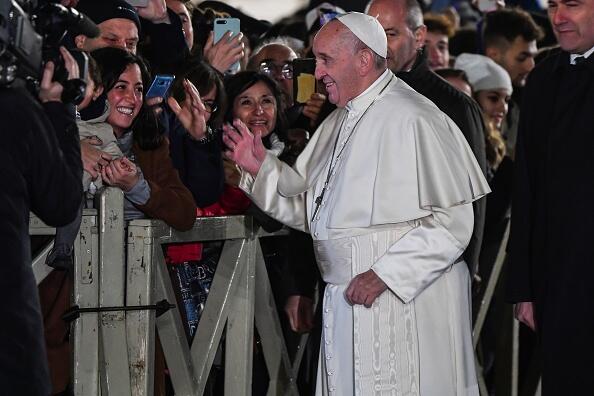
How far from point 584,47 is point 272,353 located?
7.01 ft

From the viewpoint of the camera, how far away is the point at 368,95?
6.04 m

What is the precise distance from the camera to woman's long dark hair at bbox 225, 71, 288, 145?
23.6 ft

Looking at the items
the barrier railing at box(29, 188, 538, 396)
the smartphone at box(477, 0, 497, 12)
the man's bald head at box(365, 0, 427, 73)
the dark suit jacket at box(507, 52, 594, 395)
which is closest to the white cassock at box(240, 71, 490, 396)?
the dark suit jacket at box(507, 52, 594, 395)

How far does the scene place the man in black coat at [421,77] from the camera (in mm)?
7070

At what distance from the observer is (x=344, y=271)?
5.96 metres

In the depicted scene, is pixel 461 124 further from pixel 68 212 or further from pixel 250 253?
pixel 68 212

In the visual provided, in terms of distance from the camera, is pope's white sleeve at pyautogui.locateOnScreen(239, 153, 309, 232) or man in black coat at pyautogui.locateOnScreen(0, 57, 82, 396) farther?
pope's white sleeve at pyautogui.locateOnScreen(239, 153, 309, 232)

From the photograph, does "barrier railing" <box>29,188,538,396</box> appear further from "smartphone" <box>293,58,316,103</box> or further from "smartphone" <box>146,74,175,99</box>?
"smartphone" <box>293,58,316,103</box>

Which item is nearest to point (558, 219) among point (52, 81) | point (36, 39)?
point (52, 81)

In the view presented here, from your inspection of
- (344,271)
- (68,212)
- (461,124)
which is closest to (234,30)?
(461,124)

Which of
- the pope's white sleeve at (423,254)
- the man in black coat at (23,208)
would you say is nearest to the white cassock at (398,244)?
the pope's white sleeve at (423,254)

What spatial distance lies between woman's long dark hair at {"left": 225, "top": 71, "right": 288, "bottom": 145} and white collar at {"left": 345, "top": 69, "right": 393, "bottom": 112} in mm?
1189

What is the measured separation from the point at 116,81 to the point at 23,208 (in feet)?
5.33

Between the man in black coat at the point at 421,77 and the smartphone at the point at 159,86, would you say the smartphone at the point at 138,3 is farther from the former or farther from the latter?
the man in black coat at the point at 421,77
